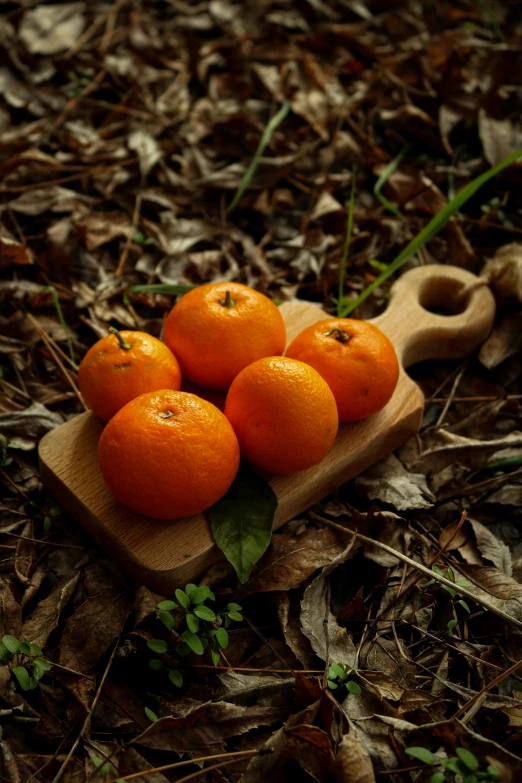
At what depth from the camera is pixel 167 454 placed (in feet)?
4.74

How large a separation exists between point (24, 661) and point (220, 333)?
0.91 meters

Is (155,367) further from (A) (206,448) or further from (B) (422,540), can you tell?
(B) (422,540)

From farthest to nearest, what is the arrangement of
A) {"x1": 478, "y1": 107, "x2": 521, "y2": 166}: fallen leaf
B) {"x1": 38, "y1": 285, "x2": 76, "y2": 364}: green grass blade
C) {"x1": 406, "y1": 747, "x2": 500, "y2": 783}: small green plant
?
{"x1": 478, "y1": 107, "x2": 521, "y2": 166}: fallen leaf < {"x1": 38, "y1": 285, "x2": 76, "y2": 364}: green grass blade < {"x1": 406, "y1": 747, "x2": 500, "y2": 783}: small green plant

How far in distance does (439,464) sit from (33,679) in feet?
4.12

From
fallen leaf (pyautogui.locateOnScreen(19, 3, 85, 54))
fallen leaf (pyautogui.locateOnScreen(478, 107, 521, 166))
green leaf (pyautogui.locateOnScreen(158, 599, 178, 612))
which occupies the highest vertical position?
fallen leaf (pyautogui.locateOnScreen(19, 3, 85, 54))

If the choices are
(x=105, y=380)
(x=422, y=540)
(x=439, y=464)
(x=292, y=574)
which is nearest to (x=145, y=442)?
(x=105, y=380)

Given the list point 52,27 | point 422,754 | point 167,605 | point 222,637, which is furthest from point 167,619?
point 52,27

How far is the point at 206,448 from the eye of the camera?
4.83 feet

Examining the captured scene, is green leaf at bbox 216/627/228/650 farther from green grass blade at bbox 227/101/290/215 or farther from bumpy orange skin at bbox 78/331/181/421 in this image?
green grass blade at bbox 227/101/290/215

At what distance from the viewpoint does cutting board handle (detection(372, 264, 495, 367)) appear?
7.06 feet

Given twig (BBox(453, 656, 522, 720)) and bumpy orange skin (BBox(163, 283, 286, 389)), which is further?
bumpy orange skin (BBox(163, 283, 286, 389))

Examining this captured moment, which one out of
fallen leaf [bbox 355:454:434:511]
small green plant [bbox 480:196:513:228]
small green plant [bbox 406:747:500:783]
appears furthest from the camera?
small green plant [bbox 480:196:513:228]

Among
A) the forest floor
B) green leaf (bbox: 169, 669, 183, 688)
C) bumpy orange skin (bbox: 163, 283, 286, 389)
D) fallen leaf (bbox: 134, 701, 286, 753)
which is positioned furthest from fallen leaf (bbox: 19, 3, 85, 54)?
fallen leaf (bbox: 134, 701, 286, 753)

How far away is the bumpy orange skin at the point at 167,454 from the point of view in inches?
57.1
